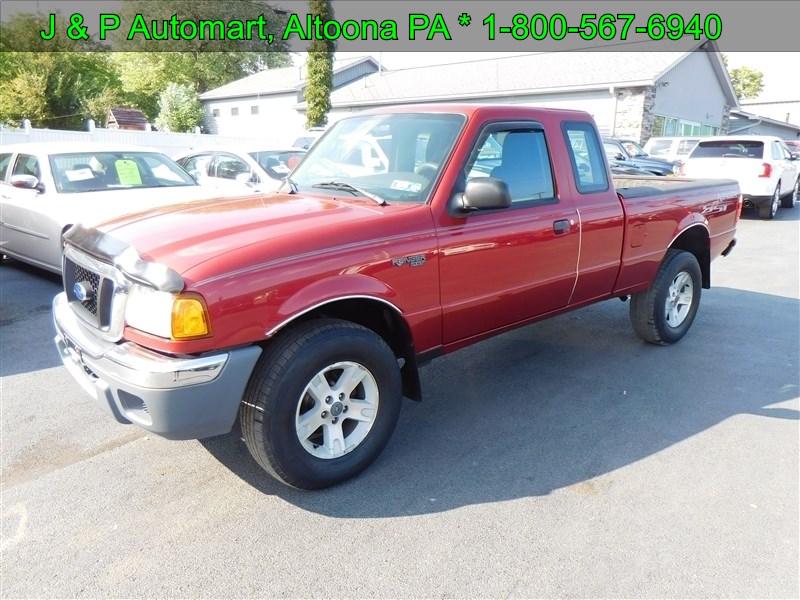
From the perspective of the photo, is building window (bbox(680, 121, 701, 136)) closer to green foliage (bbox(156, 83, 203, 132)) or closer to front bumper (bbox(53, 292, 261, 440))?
front bumper (bbox(53, 292, 261, 440))

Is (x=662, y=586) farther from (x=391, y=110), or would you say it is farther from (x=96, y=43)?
(x=96, y=43)

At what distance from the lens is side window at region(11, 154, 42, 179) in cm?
693

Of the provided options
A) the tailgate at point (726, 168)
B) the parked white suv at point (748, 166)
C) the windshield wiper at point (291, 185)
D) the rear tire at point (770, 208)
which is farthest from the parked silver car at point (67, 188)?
the rear tire at point (770, 208)

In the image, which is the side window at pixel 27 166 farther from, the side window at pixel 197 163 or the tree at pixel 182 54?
the tree at pixel 182 54

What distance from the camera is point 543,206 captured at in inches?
152

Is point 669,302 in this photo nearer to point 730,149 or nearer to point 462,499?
point 462,499

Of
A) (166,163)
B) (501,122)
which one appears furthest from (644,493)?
(166,163)

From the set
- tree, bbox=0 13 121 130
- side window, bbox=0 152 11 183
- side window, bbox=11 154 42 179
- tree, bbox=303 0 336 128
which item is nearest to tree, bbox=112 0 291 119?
tree, bbox=0 13 121 130

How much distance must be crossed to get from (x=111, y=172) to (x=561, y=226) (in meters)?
5.49

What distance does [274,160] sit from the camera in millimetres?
9195

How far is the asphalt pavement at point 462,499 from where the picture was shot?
2.50 m

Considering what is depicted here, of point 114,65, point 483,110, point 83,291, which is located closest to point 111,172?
point 83,291

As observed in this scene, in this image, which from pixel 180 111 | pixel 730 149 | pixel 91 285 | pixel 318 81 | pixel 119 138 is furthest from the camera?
pixel 180 111

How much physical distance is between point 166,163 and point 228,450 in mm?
5267
